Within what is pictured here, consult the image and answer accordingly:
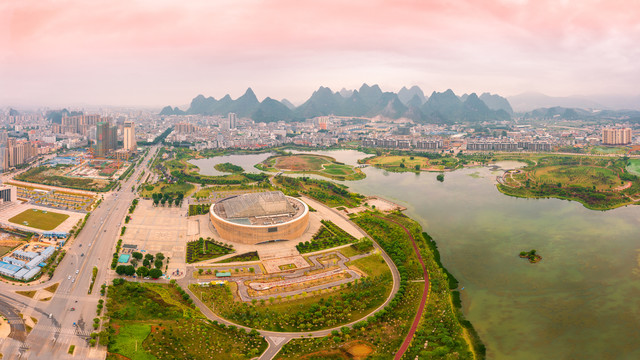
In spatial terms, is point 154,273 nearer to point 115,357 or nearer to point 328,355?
point 115,357

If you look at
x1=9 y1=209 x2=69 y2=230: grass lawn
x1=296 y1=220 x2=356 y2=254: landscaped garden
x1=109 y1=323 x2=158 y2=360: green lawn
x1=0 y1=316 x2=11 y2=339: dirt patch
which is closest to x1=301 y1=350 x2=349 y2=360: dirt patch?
x1=109 y1=323 x2=158 y2=360: green lawn

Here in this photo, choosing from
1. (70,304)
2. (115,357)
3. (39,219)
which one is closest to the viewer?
(115,357)

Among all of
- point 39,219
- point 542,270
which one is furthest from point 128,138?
point 542,270

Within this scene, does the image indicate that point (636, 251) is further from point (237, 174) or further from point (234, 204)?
point (237, 174)

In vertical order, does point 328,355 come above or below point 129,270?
below

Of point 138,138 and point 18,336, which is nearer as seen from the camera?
point 18,336

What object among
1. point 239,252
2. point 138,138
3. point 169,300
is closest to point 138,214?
point 239,252

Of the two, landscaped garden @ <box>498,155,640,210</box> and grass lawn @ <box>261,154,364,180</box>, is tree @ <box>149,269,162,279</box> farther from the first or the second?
landscaped garden @ <box>498,155,640,210</box>
